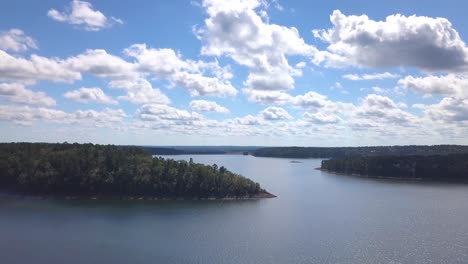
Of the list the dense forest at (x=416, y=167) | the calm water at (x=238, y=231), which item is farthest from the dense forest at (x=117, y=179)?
the dense forest at (x=416, y=167)

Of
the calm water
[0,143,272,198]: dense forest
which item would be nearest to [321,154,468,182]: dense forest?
the calm water

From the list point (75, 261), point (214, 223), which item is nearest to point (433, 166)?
point (214, 223)

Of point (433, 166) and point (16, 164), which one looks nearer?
point (16, 164)

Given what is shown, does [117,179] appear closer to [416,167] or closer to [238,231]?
[238,231]

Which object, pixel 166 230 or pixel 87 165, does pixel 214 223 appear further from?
pixel 87 165

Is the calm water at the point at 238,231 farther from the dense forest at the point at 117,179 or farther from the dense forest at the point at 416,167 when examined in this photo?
the dense forest at the point at 416,167

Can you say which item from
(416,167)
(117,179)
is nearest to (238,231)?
(117,179)
